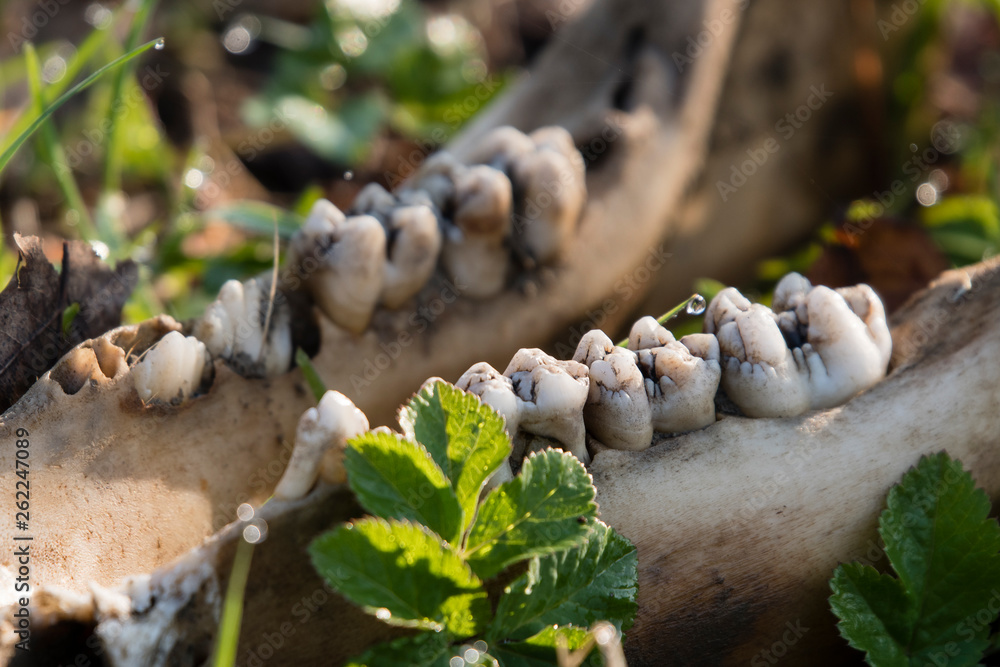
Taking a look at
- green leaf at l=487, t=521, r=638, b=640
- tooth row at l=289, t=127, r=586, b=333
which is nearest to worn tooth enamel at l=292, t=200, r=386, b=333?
tooth row at l=289, t=127, r=586, b=333

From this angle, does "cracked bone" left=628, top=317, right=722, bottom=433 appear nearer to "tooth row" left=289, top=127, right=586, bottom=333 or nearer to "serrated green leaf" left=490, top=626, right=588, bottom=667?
"serrated green leaf" left=490, top=626, right=588, bottom=667

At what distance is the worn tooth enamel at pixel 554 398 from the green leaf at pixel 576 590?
12cm

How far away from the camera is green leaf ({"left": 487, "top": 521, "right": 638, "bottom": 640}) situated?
873 millimetres

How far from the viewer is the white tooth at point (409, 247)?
1.37 m

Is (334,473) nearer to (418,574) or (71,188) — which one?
(418,574)

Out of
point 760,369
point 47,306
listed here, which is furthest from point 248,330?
point 760,369

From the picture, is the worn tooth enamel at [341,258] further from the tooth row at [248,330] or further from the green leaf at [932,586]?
the green leaf at [932,586]

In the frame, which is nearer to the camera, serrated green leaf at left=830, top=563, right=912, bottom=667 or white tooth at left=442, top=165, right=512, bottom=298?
serrated green leaf at left=830, top=563, right=912, bottom=667

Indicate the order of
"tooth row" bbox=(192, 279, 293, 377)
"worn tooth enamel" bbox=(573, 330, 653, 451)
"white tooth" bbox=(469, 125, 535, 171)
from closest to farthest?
"worn tooth enamel" bbox=(573, 330, 653, 451), "tooth row" bbox=(192, 279, 293, 377), "white tooth" bbox=(469, 125, 535, 171)

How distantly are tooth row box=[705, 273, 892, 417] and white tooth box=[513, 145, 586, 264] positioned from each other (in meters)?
0.38

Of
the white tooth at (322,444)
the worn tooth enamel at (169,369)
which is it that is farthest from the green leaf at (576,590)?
the worn tooth enamel at (169,369)

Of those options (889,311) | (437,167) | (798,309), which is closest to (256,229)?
(437,167)

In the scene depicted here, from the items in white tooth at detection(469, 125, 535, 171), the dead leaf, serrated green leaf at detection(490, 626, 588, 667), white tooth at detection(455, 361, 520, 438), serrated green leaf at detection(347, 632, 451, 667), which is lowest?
serrated green leaf at detection(490, 626, 588, 667)

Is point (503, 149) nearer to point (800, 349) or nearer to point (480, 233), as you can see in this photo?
point (480, 233)
